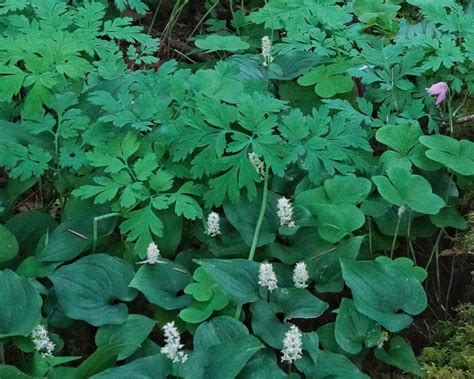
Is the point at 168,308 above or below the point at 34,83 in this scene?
below

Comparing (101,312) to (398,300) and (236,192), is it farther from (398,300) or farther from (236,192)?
(398,300)

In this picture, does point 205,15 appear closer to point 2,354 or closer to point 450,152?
point 450,152

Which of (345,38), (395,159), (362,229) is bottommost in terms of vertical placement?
(362,229)

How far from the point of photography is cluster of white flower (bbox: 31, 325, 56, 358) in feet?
5.96

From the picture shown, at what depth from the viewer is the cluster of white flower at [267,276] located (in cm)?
185

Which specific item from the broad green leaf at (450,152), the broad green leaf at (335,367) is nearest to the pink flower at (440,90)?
the broad green leaf at (450,152)

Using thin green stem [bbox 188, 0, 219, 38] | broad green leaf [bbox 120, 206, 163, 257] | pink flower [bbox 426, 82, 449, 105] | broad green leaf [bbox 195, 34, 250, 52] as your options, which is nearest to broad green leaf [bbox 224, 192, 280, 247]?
broad green leaf [bbox 120, 206, 163, 257]

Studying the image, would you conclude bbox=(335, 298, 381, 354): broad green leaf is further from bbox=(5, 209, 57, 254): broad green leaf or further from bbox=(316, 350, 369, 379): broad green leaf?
bbox=(5, 209, 57, 254): broad green leaf

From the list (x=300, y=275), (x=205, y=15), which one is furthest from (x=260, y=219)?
(x=205, y=15)

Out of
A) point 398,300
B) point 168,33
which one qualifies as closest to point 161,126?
point 398,300

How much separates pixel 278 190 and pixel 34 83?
2.81 ft

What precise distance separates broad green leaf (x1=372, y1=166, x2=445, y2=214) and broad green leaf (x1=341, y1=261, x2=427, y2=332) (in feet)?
0.75

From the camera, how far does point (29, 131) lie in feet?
7.30

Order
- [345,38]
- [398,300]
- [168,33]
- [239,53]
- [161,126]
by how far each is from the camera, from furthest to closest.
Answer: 1. [168,33]
2. [239,53]
3. [345,38]
4. [161,126]
5. [398,300]
